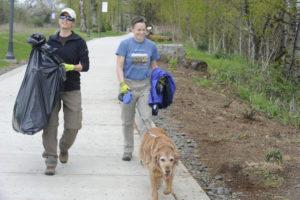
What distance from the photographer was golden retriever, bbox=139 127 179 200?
158 inches

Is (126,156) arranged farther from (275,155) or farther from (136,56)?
(275,155)

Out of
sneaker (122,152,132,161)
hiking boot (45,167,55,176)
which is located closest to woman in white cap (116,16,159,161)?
sneaker (122,152,132,161)

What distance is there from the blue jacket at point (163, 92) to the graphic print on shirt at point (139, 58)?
0.19m

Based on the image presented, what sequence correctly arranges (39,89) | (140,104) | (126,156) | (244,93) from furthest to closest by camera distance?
(244,93)
(126,156)
(140,104)
(39,89)

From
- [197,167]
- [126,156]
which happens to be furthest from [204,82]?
[126,156]

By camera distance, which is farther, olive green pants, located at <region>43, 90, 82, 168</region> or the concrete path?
olive green pants, located at <region>43, 90, 82, 168</region>

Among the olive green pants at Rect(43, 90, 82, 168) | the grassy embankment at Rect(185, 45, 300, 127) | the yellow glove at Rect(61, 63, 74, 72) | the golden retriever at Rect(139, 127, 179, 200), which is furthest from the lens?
the grassy embankment at Rect(185, 45, 300, 127)

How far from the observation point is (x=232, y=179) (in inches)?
207

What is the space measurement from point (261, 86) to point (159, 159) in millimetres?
9629

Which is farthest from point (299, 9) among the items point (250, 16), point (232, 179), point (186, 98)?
point (232, 179)

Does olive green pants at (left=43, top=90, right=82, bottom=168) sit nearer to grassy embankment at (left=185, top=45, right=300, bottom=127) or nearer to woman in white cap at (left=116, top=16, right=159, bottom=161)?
woman in white cap at (left=116, top=16, right=159, bottom=161)

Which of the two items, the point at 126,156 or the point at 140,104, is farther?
the point at 126,156

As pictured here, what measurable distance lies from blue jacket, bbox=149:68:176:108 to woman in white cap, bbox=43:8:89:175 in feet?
2.85

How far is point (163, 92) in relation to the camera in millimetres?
5246
